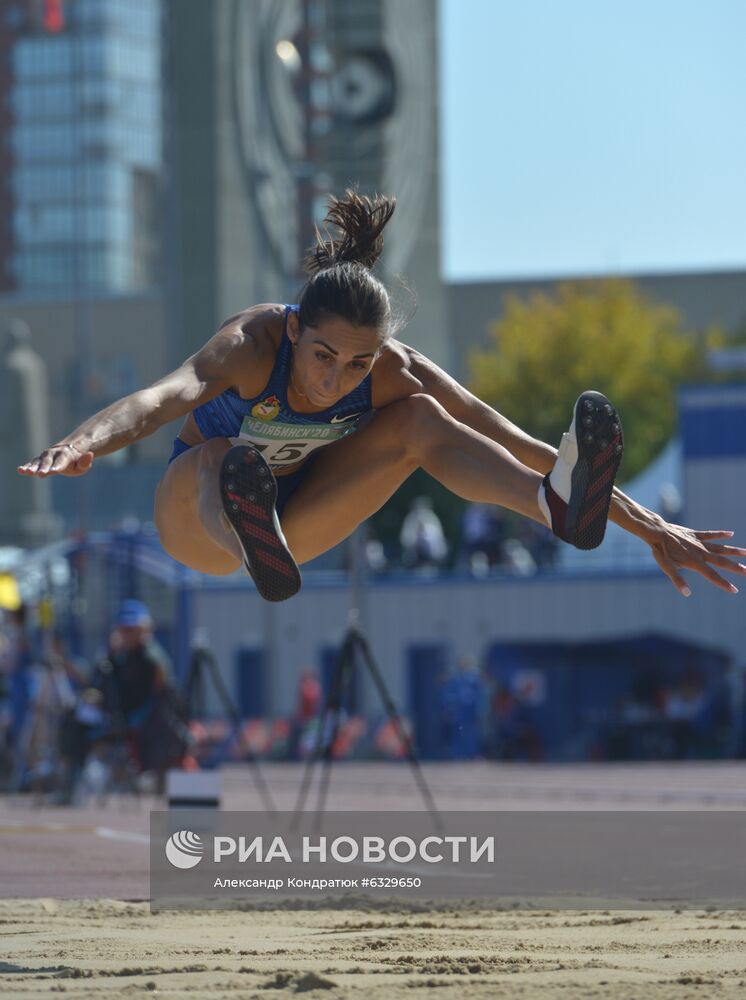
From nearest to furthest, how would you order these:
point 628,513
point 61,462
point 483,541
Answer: point 61,462, point 628,513, point 483,541

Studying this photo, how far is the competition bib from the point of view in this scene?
21.1 ft

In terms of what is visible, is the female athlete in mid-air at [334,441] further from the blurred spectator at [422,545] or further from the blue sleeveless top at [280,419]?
the blurred spectator at [422,545]

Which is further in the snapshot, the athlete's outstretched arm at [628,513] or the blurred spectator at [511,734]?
the blurred spectator at [511,734]

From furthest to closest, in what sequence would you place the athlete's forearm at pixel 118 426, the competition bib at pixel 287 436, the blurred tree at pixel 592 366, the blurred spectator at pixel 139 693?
the blurred tree at pixel 592 366
the blurred spectator at pixel 139 693
the competition bib at pixel 287 436
the athlete's forearm at pixel 118 426

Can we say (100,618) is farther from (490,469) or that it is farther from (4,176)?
(4,176)

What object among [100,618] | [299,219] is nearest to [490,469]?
[100,618]

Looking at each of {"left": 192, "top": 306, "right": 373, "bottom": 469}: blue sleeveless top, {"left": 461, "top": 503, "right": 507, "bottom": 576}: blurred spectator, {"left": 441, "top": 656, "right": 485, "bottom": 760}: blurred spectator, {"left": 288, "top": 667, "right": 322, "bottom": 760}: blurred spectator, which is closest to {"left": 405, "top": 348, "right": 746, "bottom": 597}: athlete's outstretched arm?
{"left": 192, "top": 306, "right": 373, "bottom": 469}: blue sleeveless top

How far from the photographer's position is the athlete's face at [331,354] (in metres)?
6.03

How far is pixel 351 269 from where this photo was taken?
6184mm

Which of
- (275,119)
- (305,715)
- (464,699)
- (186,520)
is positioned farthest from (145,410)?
(275,119)

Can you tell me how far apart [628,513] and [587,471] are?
50cm

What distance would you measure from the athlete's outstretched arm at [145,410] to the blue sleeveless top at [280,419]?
0.92ft

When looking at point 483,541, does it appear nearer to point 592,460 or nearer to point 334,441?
point 334,441

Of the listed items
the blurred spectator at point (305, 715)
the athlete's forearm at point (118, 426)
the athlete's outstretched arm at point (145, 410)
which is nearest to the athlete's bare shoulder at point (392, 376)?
the athlete's outstretched arm at point (145, 410)
